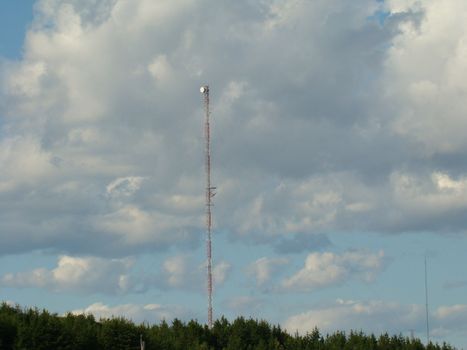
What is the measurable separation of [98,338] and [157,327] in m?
14.2

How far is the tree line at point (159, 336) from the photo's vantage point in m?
86.1

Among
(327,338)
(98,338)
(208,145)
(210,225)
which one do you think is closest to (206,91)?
(208,145)

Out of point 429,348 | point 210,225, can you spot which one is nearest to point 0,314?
point 210,225

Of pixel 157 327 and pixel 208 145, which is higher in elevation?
pixel 208 145

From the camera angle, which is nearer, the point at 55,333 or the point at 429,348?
the point at 55,333

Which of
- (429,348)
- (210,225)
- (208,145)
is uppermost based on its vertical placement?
(208,145)

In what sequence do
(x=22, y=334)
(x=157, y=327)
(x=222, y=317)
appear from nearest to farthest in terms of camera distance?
(x=22, y=334) < (x=157, y=327) < (x=222, y=317)

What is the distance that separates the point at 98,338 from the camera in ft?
297

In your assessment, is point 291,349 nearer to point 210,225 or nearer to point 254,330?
point 254,330

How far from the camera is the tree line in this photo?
86125 millimetres

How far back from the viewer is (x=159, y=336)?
97.6m

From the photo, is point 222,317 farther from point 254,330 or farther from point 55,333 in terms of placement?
point 55,333

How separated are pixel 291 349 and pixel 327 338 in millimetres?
4655

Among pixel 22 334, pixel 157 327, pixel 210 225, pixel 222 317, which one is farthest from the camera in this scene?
pixel 222 317
